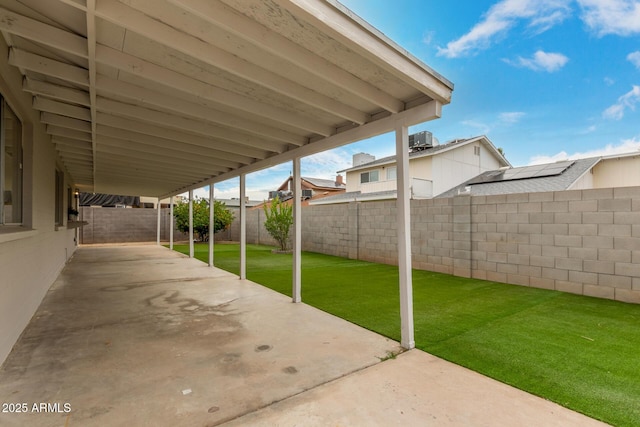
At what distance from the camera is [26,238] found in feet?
11.3

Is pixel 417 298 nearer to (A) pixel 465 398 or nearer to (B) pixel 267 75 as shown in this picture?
(A) pixel 465 398

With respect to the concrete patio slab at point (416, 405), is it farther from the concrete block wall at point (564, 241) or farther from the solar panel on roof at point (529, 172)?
the solar panel on roof at point (529, 172)

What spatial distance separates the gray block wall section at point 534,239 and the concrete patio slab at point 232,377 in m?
3.73

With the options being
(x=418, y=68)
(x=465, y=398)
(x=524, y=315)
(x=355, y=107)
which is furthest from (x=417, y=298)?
(x=418, y=68)

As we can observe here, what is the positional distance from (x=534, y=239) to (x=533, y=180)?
300 inches

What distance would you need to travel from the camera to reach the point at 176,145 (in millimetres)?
4910

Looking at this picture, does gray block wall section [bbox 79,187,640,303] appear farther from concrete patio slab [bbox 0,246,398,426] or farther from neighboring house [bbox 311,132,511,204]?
neighboring house [bbox 311,132,511,204]

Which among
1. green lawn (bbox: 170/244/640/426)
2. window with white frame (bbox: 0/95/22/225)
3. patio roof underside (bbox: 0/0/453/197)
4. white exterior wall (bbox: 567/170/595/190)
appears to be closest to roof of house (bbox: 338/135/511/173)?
white exterior wall (bbox: 567/170/595/190)

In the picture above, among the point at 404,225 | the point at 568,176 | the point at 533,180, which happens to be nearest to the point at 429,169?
the point at 533,180

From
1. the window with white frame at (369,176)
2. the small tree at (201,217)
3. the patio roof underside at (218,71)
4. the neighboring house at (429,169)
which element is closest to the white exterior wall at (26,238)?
the patio roof underside at (218,71)

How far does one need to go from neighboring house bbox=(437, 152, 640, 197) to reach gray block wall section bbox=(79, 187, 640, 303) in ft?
15.3

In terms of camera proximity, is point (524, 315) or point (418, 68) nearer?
point (418, 68)

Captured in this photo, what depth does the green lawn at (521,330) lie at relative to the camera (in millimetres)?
2250

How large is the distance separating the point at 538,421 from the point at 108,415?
8.83 ft
